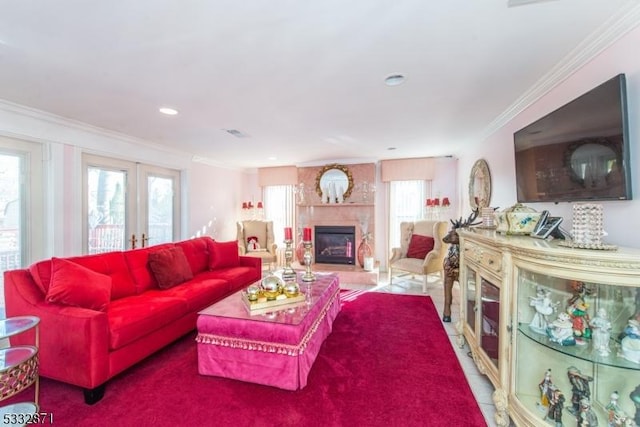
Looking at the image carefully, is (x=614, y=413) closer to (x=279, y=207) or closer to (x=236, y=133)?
(x=236, y=133)

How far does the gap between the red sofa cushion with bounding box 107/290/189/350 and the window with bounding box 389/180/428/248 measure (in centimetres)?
417

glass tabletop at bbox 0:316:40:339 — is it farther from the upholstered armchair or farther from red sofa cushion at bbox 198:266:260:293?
the upholstered armchair

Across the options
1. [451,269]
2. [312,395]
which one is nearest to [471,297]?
[451,269]

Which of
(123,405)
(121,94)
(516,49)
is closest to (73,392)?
(123,405)

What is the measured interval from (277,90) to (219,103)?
0.66 metres

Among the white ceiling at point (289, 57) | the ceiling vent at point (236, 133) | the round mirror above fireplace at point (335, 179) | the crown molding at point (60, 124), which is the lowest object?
the round mirror above fireplace at point (335, 179)

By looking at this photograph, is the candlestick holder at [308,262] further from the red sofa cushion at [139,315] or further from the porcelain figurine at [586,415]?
the porcelain figurine at [586,415]

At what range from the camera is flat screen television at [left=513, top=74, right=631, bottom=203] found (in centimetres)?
146

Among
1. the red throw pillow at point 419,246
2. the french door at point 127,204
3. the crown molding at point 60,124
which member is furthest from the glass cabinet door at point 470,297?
the crown molding at point 60,124

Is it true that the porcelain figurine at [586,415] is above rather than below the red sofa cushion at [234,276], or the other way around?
below

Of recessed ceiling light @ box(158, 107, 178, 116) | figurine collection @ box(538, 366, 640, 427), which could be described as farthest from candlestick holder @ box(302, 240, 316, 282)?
figurine collection @ box(538, 366, 640, 427)

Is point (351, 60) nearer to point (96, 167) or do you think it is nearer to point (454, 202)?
point (96, 167)

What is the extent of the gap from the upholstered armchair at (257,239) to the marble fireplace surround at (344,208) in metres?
0.71

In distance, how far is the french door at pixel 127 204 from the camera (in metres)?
3.49
